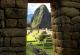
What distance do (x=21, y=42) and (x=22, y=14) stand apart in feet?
2.91

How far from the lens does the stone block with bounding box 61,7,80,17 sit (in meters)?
7.99

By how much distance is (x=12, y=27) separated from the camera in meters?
7.45

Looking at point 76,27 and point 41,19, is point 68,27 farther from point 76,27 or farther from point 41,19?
point 41,19

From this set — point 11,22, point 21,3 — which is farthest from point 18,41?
point 21,3

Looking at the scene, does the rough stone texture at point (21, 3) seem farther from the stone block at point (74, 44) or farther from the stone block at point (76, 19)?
the stone block at point (74, 44)

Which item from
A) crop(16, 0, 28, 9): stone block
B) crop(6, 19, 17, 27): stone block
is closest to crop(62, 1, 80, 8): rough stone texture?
crop(16, 0, 28, 9): stone block

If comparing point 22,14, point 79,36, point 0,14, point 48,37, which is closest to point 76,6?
point 79,36

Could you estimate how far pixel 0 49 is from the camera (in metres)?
7.26

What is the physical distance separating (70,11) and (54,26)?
94 cm

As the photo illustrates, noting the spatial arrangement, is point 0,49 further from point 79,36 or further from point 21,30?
point 79,36

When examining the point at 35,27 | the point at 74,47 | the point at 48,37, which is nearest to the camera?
the point at 74,47

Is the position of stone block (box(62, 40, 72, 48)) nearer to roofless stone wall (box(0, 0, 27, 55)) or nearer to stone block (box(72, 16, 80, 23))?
stone block (box(72, 16, 80, 23))

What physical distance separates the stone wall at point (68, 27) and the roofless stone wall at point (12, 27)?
4.20 ft

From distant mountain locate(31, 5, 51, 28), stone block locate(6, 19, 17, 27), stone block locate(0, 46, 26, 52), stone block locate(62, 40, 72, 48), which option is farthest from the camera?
distant mountain locate(31, 5, 51, 28)
